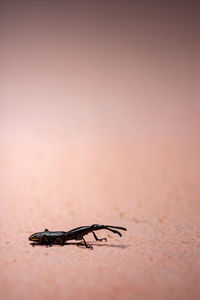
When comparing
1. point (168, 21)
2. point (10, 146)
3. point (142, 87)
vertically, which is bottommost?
point (10, 146)

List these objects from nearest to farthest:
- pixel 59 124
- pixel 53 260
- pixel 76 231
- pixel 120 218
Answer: pixel 53 260 → pixel 76 231 → pixel 120 218 → pixel 59 124

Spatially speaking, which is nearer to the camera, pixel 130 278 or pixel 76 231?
pixel 130 278

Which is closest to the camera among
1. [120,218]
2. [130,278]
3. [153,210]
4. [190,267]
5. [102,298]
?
[102,298]

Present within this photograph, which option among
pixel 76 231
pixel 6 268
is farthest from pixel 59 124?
pixel 6 268

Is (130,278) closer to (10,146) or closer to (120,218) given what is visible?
(120,218)

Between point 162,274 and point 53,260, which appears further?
point 53,260

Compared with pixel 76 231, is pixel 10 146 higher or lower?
higher

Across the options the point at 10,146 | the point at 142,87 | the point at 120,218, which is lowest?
the point at 120,218

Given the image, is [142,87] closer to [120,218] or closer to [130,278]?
[120,218]

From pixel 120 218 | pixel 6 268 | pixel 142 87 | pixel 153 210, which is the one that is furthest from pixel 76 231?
pixel 142 87
